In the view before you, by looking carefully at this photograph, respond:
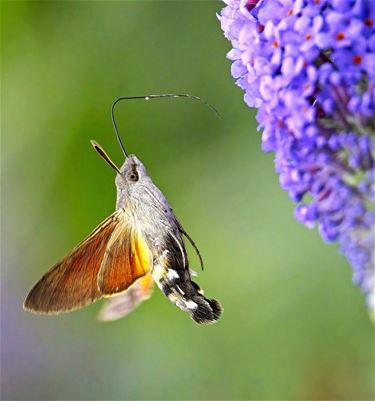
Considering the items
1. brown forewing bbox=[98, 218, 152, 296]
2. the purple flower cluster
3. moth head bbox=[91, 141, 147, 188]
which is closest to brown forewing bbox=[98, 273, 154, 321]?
brown forewing bbox=[98, 218, 152, 296]

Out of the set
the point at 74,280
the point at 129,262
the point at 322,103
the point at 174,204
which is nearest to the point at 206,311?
the point at 129,262

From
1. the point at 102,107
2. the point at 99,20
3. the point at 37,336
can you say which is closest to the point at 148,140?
the point at 102,107

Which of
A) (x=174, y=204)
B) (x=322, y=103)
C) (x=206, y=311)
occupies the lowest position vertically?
(x=206, y=311)

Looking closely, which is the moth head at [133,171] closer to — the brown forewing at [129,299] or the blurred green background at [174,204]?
the brown forewing at [129,299]

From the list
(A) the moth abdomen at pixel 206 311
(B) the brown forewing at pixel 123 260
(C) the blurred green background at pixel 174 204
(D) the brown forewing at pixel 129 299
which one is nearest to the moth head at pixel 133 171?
(B) the brown forewing at pixel 123 260

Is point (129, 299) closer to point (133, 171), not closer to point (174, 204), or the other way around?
point (133, 171)

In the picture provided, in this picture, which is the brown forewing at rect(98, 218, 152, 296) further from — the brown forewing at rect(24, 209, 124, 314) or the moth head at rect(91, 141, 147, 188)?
the moth head at rect(91, 141, 147, 188)

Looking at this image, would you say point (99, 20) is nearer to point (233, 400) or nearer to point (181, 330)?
point (181, 330)
